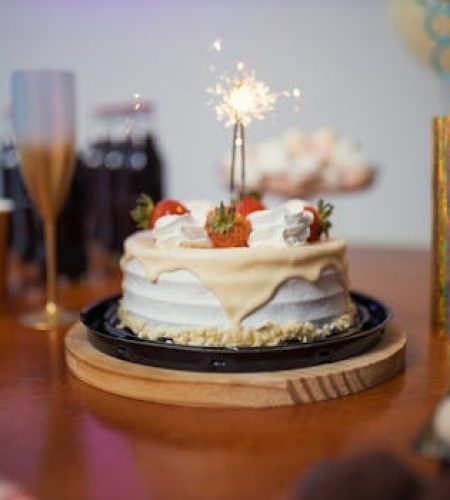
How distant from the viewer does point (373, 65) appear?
3551 millimetres

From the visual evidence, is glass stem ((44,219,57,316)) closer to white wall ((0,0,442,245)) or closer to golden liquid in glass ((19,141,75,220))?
golden liquid in glass ((19,141,75,220))

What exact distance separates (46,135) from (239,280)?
603 mm

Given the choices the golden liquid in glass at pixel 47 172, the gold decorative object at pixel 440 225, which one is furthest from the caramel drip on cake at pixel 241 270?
the golden liquid in glass at pixel 47 172

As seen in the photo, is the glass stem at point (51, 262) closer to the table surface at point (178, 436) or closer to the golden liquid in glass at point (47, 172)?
the golden liquid in glass at point (47, 172)

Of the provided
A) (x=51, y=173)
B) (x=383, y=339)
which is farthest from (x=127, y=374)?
(x=51, y=173)

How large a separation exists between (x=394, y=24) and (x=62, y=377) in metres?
2.66

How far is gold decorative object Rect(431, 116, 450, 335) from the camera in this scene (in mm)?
1317

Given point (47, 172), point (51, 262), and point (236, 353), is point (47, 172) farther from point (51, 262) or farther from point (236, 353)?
point (236, 353)

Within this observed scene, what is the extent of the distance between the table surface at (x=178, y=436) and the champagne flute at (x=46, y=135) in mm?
381

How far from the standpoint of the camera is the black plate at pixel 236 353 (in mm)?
Answer: 1000

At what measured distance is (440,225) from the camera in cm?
133

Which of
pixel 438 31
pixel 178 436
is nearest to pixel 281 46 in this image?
pixel 438 31

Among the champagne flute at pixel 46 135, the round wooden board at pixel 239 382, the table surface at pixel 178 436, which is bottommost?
the table surface at pixel 178 436

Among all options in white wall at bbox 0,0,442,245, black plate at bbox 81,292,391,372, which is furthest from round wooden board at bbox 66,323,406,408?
white wall at bbox 0,0,442,245
